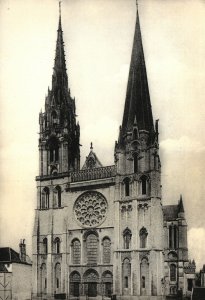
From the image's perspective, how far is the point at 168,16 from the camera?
875 inches

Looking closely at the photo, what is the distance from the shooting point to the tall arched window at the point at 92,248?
115ft

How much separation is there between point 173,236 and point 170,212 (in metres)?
2.44

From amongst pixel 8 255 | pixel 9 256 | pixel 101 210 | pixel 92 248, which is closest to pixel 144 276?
pixel 92 248

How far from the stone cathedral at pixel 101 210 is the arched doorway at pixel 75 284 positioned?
66 millimetres

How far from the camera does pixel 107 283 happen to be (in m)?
34.5

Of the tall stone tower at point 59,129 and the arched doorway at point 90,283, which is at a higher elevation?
the tall stone tower at point 59,129

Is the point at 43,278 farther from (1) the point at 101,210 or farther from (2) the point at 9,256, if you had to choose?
(1) the point at 101,210

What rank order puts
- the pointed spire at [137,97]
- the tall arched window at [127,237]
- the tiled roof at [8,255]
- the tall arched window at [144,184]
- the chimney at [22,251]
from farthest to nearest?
1. the chimney at [22,251]
2. the tiled roof at [8,255]
3. the pointed spire at [137,97]
4. the tall arched window at [144,184]
5. the tall arched window at [127,237]

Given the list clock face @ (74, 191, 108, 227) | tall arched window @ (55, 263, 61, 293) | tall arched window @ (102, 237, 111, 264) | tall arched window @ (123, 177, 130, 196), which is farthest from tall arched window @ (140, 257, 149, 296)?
tall arched window @ (55, 263, 61, 293)

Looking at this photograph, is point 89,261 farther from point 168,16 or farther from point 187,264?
point 168,16

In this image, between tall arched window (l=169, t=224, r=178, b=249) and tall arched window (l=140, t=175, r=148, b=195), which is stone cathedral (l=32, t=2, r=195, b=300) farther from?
tall arched window (l=169, t=224, r=178, b=249)

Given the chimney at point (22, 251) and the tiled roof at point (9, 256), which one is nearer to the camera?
the tiled roof at point (9, 256)

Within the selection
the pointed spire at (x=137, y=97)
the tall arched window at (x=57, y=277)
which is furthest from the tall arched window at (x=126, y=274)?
the pointed spire at (x=137, y=97)

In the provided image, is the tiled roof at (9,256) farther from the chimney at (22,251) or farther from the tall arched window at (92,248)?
the tall arched window at (92,248)
